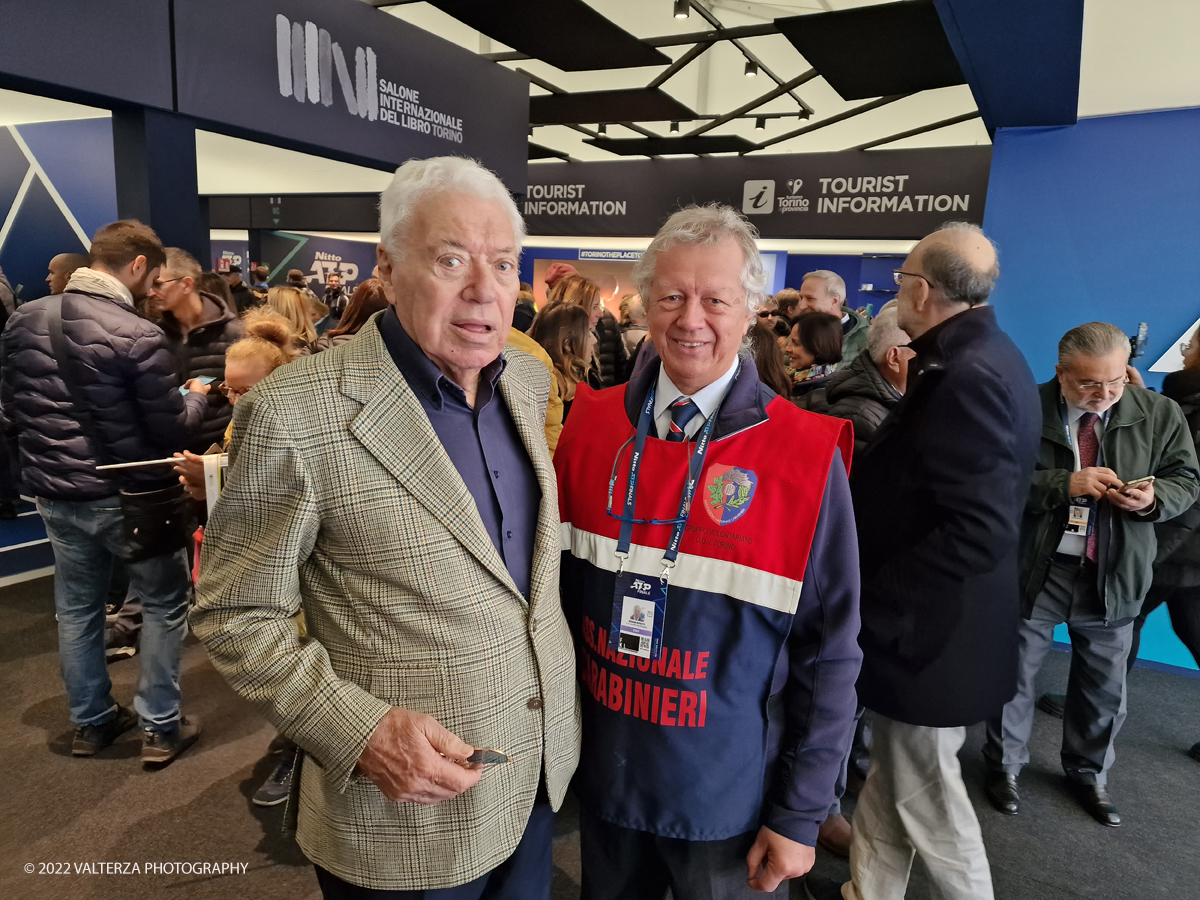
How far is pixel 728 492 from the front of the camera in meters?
1.23

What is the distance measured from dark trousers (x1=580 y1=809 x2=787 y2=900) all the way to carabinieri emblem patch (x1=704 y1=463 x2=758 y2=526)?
1.96ft

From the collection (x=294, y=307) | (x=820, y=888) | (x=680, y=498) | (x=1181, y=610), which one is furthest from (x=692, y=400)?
(x=1181, y=610)

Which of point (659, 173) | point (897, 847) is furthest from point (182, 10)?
point (659, 173)

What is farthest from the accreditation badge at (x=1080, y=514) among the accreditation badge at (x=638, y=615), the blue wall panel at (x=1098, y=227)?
the accreditation badge at (x=638, y=615)

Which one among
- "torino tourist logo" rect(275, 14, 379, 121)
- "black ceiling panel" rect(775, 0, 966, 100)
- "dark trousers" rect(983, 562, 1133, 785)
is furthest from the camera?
"black ceiling panel" rect(775, 0, 966, 100)

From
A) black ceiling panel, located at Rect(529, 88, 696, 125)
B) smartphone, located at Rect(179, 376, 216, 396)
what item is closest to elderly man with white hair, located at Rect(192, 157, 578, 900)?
smartphone, located at Rect(179, 376, 216, 396)

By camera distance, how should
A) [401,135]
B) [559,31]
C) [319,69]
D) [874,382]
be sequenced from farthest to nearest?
[559,31], [401,135], [319,69], [874,382]

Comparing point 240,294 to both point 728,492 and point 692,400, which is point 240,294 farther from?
point 728,492

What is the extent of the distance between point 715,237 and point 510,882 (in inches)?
48.8

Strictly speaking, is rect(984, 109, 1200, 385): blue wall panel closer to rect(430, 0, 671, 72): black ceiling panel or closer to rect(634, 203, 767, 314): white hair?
rect(430, 0, 671, 72): black ceiling panel

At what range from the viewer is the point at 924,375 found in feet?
5.82

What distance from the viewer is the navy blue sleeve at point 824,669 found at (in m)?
1.24

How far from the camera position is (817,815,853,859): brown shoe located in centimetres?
238

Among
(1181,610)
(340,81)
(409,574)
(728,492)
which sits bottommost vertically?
(1181,610)
